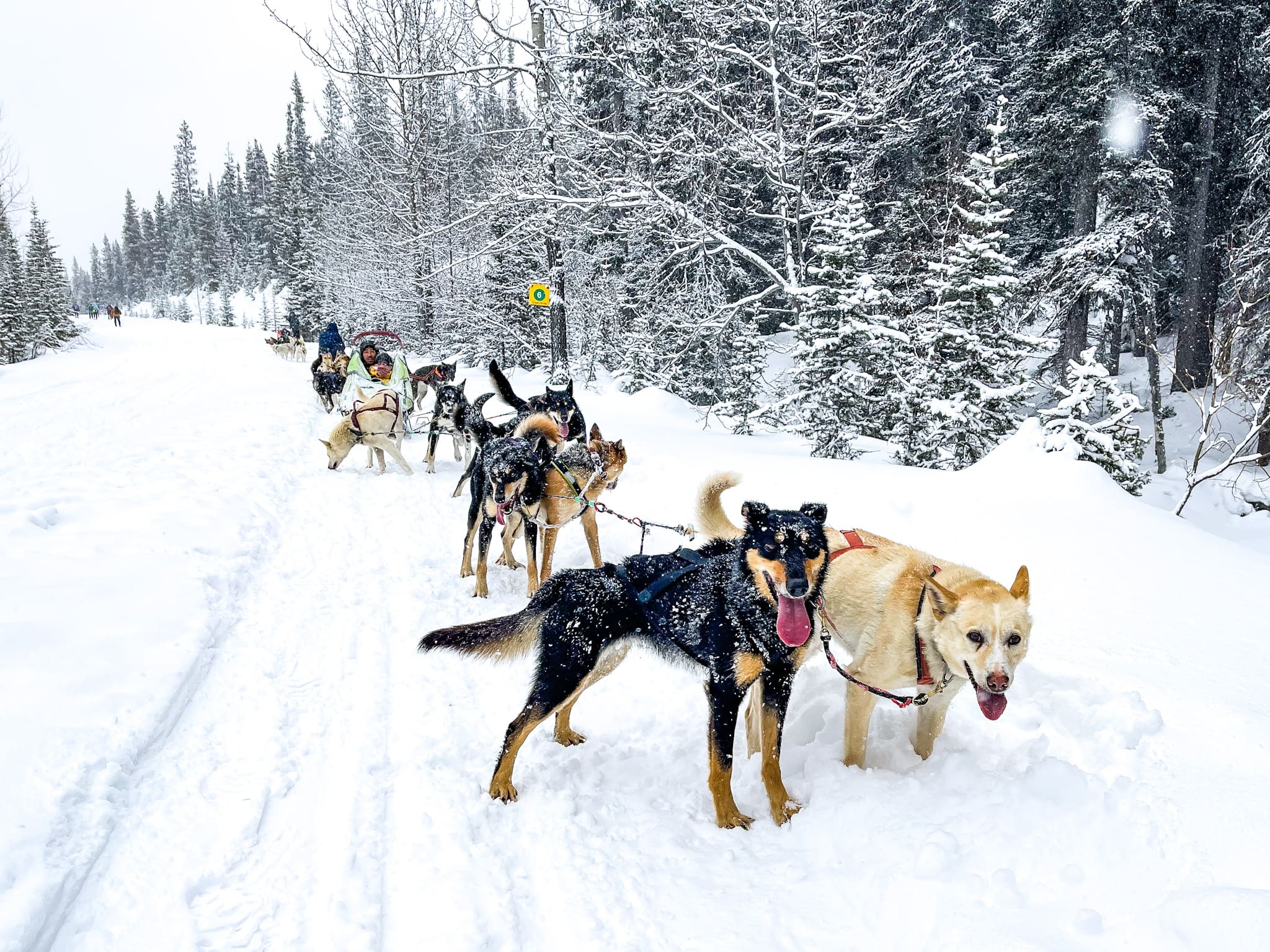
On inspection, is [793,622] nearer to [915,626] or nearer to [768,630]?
[768,630]

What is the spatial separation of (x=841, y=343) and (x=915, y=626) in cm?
914

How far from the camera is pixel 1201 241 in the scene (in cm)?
1467

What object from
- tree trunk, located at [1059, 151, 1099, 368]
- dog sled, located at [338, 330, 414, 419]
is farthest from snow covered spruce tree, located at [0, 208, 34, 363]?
tree trunk, located at [1059, 151, 1099, 368]

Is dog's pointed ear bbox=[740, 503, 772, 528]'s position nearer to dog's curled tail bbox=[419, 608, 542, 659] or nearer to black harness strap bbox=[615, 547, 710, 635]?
black harness strap bbox=[615, 547, 710, 635]

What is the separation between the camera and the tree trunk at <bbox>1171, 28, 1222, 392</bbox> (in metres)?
14.0

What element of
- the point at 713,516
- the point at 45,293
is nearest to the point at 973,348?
the point at 713,516

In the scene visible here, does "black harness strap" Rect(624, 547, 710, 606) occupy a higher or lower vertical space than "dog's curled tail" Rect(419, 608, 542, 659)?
higher

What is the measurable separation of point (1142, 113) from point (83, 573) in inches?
748

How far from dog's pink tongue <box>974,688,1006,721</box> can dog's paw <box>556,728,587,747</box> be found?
2.01 metres

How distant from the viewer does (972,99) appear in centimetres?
1725

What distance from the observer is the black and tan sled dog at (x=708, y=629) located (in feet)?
9.20

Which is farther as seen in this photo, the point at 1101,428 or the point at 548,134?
the point at 548,134

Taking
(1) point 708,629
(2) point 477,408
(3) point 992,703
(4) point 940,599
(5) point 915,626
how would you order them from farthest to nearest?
(2) point 477,408 < (1) point 708,629 < (5) point 915,626 < (4) point 940,599 < (3) point 992,703

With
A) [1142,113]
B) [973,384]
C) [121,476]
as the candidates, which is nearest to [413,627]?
[121,476]
